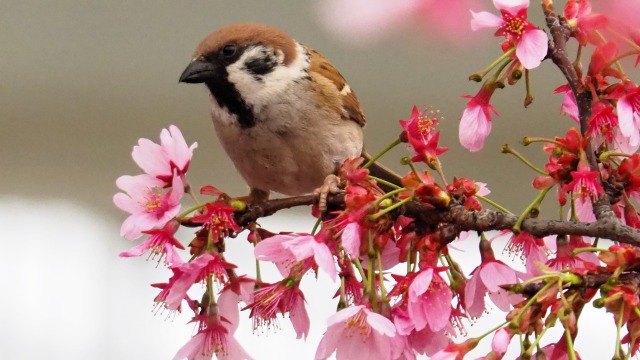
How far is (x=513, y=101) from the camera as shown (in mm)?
2738

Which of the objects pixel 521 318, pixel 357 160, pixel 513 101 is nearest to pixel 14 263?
pixel 513 101

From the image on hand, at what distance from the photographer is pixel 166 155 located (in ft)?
2.61

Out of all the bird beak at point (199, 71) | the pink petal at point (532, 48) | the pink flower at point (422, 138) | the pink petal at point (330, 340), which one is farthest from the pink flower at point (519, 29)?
the bird beak at point (199, 71)

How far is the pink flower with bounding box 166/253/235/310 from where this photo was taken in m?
0.73

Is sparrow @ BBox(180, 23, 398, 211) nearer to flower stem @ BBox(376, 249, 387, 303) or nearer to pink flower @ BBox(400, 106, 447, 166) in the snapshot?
pink flower @ BBox(400, 106, 447, 166)

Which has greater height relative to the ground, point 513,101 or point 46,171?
point 513,101

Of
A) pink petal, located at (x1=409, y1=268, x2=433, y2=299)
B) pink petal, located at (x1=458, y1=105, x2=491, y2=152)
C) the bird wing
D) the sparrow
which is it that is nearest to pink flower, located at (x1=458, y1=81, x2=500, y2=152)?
pink petal, located at (x1=458, y1=105, x2=491, y2=152)

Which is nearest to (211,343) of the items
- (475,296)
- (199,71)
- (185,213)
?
(185,213)

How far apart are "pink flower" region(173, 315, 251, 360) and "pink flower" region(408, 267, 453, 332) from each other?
174 millimetres

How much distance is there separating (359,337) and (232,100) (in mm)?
570

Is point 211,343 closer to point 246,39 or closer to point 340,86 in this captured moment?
point 246,39

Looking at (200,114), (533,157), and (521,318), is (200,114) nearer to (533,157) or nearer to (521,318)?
(533,157)

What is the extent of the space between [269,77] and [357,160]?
0.47 metres

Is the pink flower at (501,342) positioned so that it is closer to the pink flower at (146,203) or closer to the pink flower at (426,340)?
the pink flower at (426,340)
